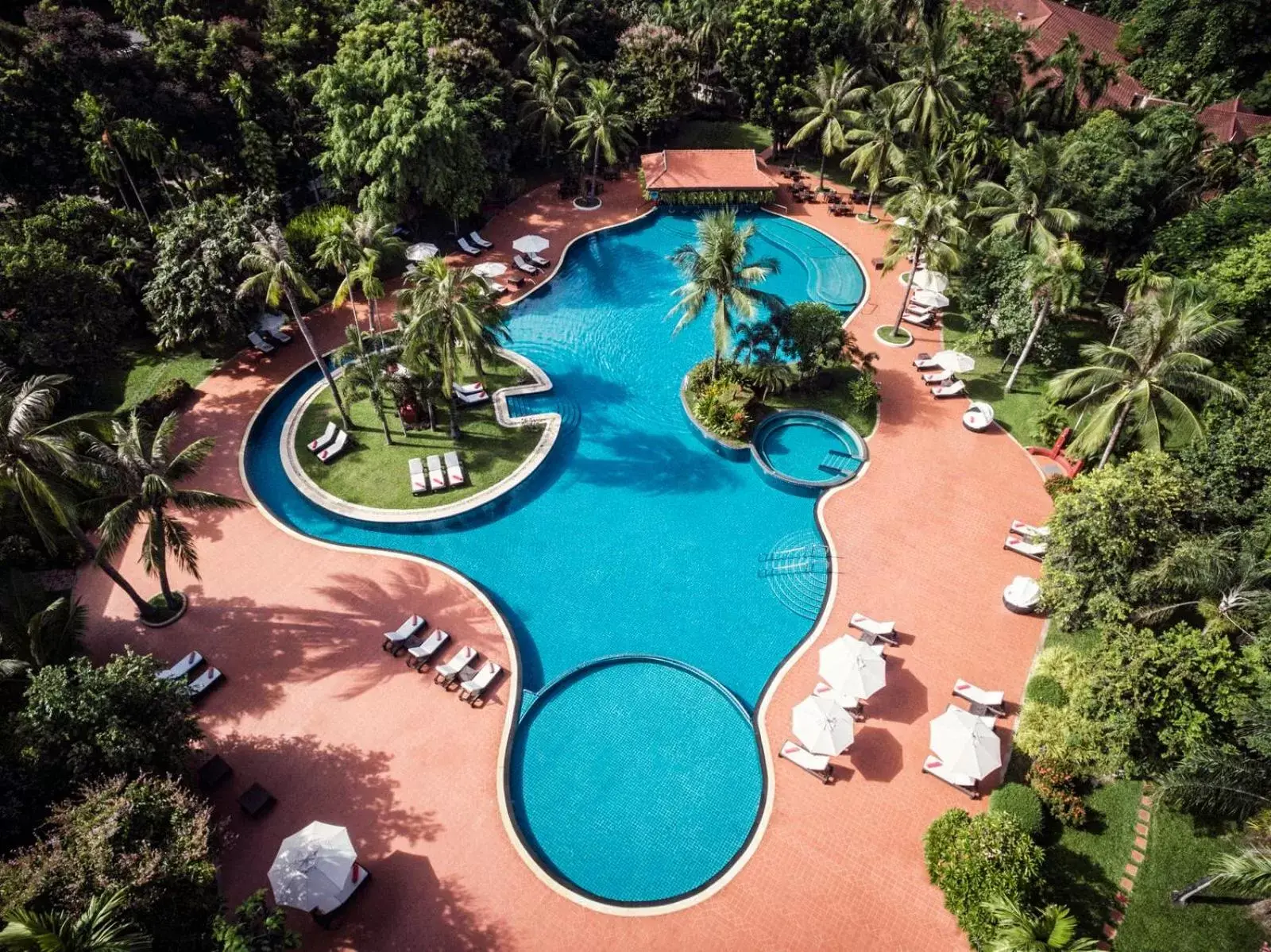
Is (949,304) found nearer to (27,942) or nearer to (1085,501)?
(1085,501)

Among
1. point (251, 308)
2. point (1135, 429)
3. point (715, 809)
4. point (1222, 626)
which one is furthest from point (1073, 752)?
point (251, 308)

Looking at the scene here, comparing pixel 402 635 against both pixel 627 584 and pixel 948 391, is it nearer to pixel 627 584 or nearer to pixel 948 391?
pixel 627 584

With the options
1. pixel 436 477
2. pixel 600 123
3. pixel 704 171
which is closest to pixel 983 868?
pixel 436 477

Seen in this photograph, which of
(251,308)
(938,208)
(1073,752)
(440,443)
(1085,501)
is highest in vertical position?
(938,208)

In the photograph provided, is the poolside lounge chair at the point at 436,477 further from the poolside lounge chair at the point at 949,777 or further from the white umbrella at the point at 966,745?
the poolside lounge chair at the point at 949,777

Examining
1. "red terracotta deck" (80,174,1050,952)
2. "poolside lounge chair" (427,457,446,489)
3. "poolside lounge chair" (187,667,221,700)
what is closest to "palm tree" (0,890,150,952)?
"red terracotta deck" (80,174,1050,952)

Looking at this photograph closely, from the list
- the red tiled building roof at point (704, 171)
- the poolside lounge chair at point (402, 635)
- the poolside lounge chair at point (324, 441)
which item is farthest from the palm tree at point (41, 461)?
the red tiled building roof at point (704, 171)

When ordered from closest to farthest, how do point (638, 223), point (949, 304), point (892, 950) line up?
point (892, 950) → point (949, 304) → point (638, 223)
